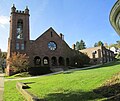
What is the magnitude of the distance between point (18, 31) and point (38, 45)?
6.15 m

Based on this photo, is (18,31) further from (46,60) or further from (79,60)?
(79,60)

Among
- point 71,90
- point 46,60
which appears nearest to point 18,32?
point 46,60

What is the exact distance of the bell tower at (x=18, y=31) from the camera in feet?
145

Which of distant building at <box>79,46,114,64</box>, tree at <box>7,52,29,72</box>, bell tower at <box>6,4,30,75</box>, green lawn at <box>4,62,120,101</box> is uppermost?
bell tower at <box>6,4,30,75</box>

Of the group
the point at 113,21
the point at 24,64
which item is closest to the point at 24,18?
the point at 24,64

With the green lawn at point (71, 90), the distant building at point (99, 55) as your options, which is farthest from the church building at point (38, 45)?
the green lawn at point (71, 90)

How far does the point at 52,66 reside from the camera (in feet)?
153

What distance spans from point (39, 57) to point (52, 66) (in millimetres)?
3983

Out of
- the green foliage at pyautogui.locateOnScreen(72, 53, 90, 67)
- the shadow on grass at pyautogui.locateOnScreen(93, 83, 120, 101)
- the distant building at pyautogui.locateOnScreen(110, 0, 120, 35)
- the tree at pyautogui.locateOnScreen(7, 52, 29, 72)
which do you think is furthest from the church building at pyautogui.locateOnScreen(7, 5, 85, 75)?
the distant building at pyautogui.locateOnScreen(110, 0, 120, 35)

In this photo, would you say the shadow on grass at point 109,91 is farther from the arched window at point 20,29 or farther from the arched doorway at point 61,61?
the arched doorway at point 61,61

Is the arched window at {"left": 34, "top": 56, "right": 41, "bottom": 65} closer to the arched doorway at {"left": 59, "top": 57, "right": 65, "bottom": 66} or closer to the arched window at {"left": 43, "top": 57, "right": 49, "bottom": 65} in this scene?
the arched window at {"left": 43, "top": 57, "right": 49, "bottom": 65}

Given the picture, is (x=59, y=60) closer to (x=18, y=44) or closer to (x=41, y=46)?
(x=41, y=46)

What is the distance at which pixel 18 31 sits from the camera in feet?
153

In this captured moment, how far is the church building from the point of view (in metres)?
44.7
